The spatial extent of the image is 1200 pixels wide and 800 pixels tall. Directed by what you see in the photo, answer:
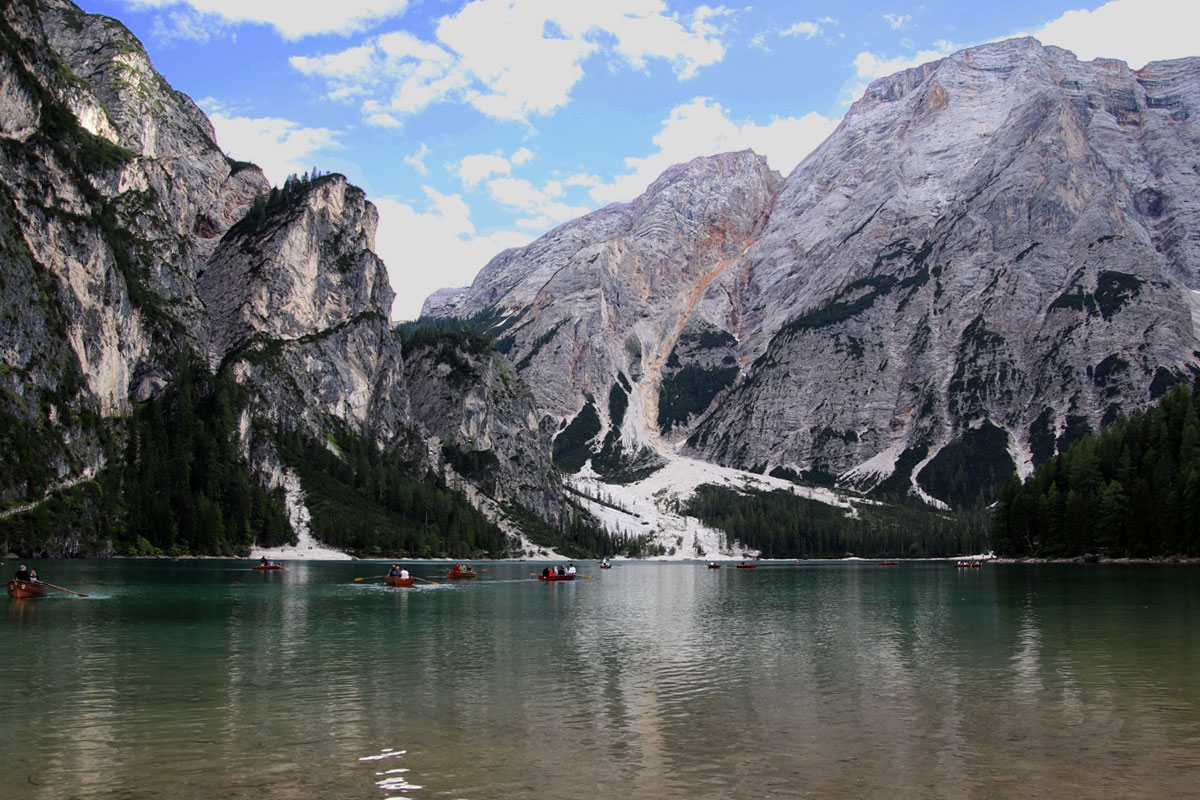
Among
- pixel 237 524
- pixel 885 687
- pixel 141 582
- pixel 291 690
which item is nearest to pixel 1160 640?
pixel 885 687

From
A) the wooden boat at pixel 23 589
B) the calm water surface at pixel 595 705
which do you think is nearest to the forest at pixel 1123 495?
the calm water surface at pixel 595 705

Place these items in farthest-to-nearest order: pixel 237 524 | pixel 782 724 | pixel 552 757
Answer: pixel 237 524 → pixel 782 724 → pixel 552 757

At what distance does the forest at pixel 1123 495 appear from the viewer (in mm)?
126750

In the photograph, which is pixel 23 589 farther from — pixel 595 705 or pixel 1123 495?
pixel 1123 495

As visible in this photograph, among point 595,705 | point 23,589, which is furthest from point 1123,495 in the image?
point 23,589

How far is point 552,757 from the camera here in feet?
77.1

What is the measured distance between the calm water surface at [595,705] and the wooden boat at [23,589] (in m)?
5.69

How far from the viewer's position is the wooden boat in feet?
231

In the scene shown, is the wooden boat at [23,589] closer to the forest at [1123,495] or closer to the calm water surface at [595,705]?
the calm water surface at [595,705]

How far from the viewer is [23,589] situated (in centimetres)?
7138

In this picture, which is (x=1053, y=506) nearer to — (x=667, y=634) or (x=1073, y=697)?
(x=667, y=634)

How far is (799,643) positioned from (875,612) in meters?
24.9

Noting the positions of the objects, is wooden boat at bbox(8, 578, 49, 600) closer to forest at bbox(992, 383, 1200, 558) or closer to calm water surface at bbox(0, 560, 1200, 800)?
calm water surface at bbox(0, 560, 1200, 800)

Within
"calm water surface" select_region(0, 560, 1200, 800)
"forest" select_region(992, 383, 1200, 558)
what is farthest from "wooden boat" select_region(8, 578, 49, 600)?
"forest" select_region(992, 383, 1200, 558)
